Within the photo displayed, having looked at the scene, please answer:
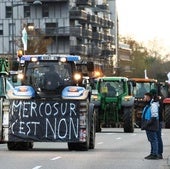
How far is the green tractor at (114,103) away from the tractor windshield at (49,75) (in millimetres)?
15771

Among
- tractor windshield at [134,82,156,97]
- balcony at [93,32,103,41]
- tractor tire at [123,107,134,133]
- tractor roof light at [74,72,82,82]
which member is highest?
A: balcony at [93,32,103,41]

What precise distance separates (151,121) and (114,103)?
65.3 feet

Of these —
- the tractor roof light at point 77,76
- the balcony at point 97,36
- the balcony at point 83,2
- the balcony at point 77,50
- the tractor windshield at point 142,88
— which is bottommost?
the tractor windshield at point 142,88

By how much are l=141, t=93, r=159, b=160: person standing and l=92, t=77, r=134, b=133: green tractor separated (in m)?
18.6

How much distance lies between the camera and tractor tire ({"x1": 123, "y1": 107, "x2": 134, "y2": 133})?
41.6 m

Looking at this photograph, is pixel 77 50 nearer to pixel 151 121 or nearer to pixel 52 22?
pixel 52 22

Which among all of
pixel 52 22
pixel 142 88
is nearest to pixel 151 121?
pixel 142 88

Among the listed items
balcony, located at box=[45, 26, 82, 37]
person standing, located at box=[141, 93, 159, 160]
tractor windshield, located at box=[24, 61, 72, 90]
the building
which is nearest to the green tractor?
tractor windshield, located at box=[24, 61, 72, 90]

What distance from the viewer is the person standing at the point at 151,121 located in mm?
22469

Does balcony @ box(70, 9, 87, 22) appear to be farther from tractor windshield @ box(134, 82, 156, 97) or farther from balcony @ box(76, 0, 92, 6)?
tractor windshield @ box(134, 82, 156, 97)

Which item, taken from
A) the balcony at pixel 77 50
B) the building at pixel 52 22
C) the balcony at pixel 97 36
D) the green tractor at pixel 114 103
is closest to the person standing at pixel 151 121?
the green tractor at pixel 114 103

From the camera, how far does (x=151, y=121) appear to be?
22531 millimetres

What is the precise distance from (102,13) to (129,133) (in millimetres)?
100055

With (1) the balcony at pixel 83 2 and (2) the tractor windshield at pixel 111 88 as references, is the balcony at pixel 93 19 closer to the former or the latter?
(1) the balcony at pixel 83 2
